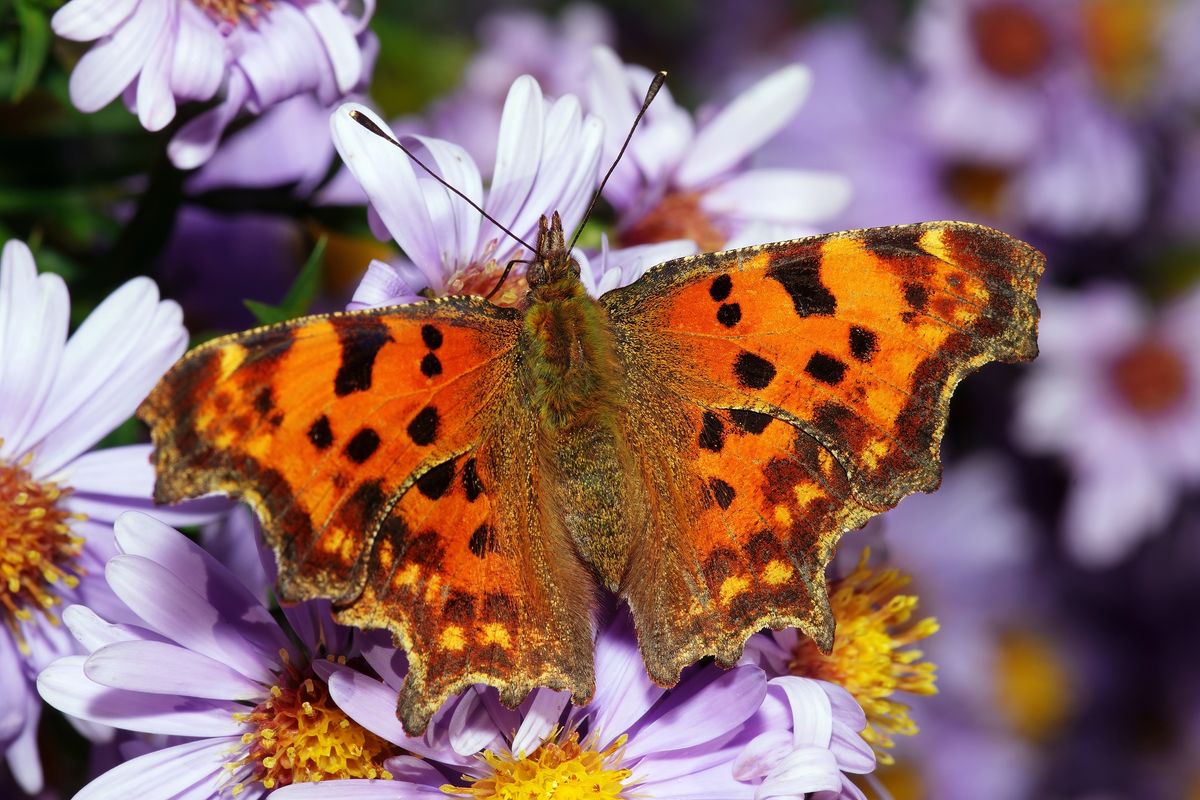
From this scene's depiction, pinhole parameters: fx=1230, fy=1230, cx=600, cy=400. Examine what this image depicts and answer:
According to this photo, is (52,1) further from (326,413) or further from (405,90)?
(405,90)

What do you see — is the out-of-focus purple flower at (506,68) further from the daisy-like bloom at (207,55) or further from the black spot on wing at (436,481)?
the black spot on wing at (436,481)

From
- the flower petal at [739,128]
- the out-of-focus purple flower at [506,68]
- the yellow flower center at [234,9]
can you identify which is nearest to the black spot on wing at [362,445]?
the yellow flower center at [234,9]

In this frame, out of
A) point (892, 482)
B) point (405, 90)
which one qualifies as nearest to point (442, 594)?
point (892, 482)

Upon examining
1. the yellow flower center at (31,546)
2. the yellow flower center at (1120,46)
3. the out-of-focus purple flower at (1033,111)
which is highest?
the yellow flower center at (1120,46)

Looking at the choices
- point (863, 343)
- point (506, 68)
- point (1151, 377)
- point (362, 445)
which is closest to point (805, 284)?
point (863, 343)

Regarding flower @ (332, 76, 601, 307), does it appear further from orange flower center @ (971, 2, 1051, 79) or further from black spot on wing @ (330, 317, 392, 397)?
orange flower center @ (971, 2, 1051, 79)

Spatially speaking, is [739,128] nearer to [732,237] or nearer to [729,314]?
[732,237]
